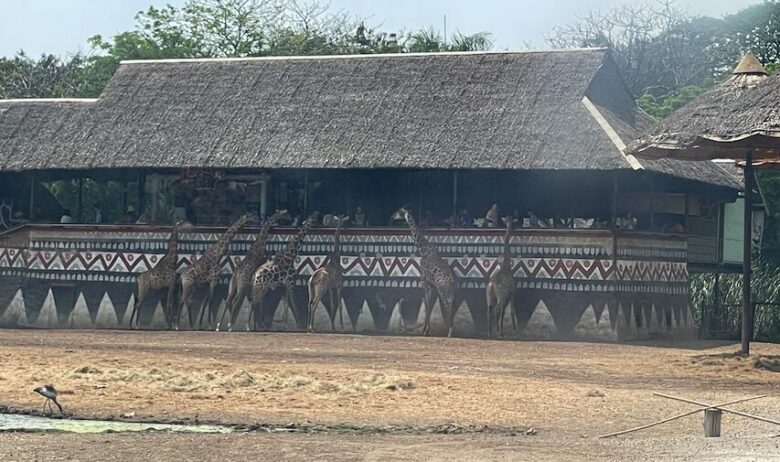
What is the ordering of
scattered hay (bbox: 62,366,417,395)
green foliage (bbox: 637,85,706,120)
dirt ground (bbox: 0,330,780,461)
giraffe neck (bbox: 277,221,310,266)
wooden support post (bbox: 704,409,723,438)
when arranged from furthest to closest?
1. green foliage (bbox: 637,85,706,120)
2. giraffe neck (bbox: 277,221,310,266)
3. scattered hay (bbox: 62,366,417,395)
4. wooden support post (bbox: 704,409,723,438)
5. dirt ground (bbox: 0,330,780,461)

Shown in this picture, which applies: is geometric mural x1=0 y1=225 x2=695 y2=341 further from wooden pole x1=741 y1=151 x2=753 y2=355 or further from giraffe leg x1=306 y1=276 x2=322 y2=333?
wooden pole x1=741 y1=151 x2=753 y2=355

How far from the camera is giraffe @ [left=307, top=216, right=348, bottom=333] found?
26.9 metres

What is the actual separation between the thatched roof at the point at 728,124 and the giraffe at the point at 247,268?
821 cm

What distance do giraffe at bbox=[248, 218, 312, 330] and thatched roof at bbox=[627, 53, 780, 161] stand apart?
25.5 feet

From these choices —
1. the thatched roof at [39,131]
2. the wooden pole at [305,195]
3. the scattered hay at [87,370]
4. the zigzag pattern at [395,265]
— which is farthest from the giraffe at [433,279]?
the scattered hay at [87,370]

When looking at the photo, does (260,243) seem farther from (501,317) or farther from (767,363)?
(767,363)

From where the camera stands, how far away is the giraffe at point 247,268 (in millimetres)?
27469

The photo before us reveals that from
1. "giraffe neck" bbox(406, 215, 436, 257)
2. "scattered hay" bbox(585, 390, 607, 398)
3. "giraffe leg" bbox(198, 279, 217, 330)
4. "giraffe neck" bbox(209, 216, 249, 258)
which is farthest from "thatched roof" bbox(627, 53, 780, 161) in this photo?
"giraffe leg" bbox(198, 279, 217, 330)

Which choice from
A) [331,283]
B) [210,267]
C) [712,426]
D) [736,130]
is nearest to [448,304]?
[331,283]

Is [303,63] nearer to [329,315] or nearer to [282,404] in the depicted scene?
[329,315]

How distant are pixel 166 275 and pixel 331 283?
10.8 ft

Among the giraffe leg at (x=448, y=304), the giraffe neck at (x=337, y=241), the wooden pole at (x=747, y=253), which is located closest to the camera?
the wooden pole at (x=747, y=253)

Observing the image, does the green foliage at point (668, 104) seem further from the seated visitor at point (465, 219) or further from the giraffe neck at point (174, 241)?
the giraffe neck at point (174, 241)

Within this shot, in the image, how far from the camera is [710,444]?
12789 millimetres
